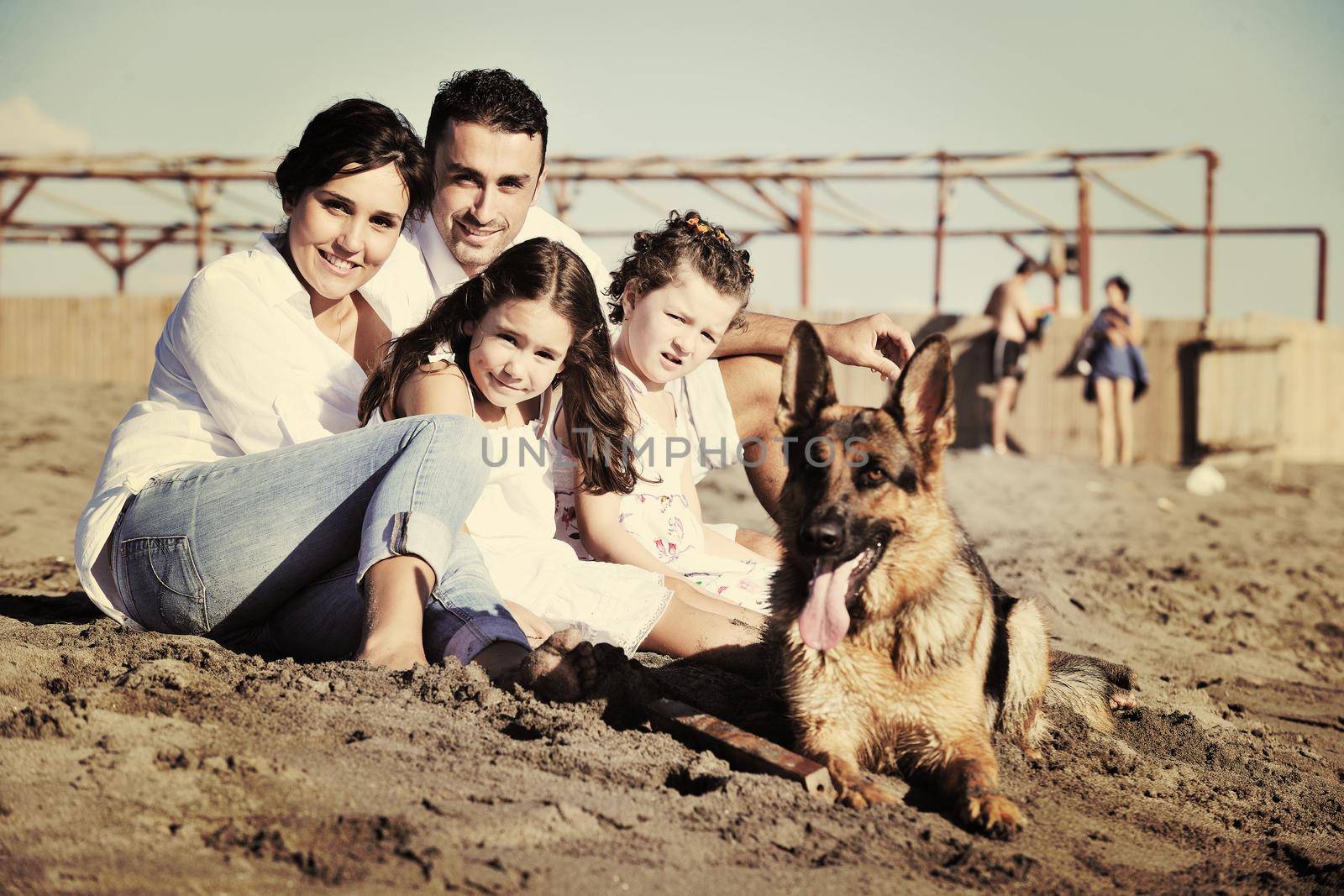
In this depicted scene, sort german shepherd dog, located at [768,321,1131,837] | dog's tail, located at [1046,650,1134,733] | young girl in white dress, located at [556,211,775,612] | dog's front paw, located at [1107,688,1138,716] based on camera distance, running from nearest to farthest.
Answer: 1. german shepherd dog, located at [768,321,1131,837]
2. dog's tail, located at [1046,650,1134,733]
3. dog's front paw, located at [1107,688,1138,716]
4. young girl in white dress, located at [556,211,775,612]

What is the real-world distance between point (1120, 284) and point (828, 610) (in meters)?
12.8

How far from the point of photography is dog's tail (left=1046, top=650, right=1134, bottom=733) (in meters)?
3.89

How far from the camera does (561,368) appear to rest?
4164mm

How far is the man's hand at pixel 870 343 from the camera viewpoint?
4.36m

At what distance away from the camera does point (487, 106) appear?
14.8 feet

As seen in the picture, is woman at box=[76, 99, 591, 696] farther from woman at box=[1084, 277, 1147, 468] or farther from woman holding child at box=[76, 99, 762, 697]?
woman at box=[1084, 277, 1147, 468]

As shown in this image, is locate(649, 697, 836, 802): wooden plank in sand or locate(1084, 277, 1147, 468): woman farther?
locate(1084, 277, 1147, 468): woman

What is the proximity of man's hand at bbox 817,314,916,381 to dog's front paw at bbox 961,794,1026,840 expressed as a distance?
1.87 m

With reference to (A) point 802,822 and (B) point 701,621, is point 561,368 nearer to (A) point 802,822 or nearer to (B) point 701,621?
(B) point 701,621

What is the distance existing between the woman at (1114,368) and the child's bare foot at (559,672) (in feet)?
41.9

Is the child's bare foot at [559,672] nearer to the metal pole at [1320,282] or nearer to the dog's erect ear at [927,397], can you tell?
the dog's erect ear at [927,397]

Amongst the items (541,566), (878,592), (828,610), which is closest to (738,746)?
(828,610)

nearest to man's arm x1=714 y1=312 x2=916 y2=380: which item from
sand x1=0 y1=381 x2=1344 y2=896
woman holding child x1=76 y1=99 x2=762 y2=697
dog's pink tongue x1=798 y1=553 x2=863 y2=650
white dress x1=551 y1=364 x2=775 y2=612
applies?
white dress x1=551 y1=364 x2=775 y2=612

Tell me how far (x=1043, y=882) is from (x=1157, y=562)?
247 inches
